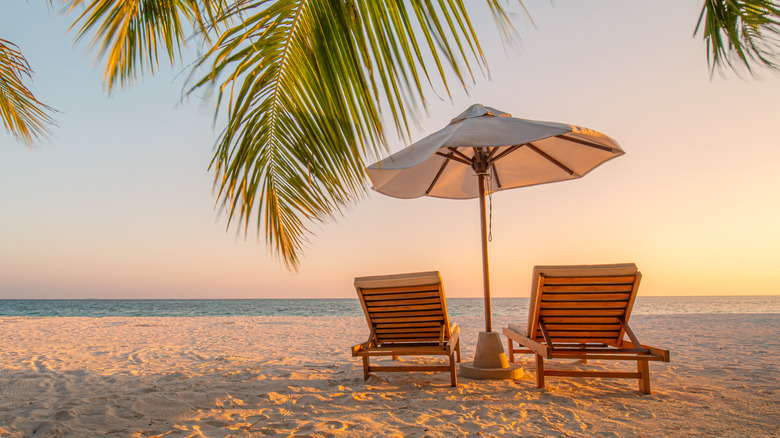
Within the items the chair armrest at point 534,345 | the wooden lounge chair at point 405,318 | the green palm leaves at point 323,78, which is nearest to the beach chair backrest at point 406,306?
the wooden lounge chair at point 405,318

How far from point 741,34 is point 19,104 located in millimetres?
3505

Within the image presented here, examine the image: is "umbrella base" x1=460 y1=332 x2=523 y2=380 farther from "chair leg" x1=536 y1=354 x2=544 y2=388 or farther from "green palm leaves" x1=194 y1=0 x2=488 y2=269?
"green palm leaves" x1=194 y1=0 x2=488 y2=269

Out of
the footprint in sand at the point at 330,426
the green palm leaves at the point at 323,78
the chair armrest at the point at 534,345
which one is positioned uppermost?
the green palm leaves at the point at 323,78

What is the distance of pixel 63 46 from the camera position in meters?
1.69

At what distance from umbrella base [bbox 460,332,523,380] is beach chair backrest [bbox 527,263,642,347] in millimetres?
320

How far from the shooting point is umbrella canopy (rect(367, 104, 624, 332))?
9.36 ft

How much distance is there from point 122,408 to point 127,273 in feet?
121

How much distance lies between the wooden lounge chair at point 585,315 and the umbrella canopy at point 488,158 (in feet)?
1.57

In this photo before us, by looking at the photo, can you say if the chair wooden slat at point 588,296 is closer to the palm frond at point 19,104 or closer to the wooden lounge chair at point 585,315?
the wooden lounge chair at point 585,315

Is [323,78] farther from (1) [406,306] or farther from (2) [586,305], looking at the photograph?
(2) [586,305]

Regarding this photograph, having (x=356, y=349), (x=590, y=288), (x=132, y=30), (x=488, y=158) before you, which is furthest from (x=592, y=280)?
(x=132, y=30)

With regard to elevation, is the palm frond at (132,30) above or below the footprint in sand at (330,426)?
above

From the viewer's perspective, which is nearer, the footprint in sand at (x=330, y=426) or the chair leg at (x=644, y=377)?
the footprint in sand at (x=330, y=426)

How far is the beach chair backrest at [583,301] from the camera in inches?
120
